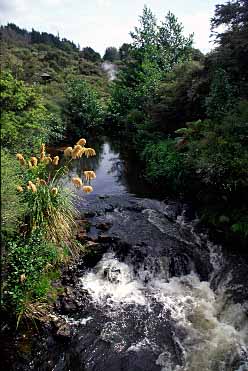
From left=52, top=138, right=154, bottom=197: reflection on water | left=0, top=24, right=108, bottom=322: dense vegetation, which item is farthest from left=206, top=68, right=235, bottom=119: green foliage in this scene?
left=0, top=24, right=108, bottom=322: dense vegetation

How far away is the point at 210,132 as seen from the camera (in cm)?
1048

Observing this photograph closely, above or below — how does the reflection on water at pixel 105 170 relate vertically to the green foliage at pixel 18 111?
below

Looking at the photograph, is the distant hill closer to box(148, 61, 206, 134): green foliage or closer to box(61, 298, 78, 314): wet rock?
box(148, 61, 206, 134): green foliage

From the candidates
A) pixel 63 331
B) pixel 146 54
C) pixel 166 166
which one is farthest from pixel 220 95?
pixel 146 54

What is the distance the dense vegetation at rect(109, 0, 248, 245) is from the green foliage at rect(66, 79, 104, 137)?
224 inches

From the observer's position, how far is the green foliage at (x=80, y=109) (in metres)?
24.3

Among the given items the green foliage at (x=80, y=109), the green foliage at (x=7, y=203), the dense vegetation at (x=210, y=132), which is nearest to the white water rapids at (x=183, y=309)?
the dense vegetation at (x=210, y=132)

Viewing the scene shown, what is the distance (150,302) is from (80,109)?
64.4 feet

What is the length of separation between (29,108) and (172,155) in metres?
6.44

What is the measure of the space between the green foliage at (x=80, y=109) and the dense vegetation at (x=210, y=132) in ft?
18.6

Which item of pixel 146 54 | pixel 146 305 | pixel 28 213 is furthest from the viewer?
pixel 146 54

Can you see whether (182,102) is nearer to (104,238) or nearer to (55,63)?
(104,238)

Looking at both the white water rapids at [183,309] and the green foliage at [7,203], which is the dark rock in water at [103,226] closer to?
the white water rapids at [183,309]

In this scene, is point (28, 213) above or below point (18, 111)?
below
